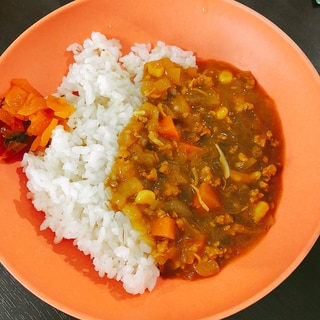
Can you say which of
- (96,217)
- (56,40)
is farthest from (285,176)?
(56,40)

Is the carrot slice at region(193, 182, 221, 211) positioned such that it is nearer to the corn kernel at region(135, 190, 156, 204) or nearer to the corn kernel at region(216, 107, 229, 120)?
the corn kernel at region(135, 190, 156, 204)

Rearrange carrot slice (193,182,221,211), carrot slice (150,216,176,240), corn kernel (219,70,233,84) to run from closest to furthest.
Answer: carrot slice (150,216,176,240) < carrot slice (193,182,221,211) < corn kernel (219,70,233,84)

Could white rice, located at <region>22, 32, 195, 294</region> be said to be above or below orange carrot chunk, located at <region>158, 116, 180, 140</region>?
below

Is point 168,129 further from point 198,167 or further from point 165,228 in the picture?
point 165,228

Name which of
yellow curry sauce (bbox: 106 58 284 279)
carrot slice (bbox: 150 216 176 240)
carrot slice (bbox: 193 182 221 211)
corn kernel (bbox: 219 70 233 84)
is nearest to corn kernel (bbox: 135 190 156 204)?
yellow curry sauce (bbox: 106 58 284 279)

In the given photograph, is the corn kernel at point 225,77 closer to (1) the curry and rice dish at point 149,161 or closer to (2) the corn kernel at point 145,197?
(1) the curry and rice dish at point 149,161

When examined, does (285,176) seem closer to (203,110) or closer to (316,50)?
(203,110)

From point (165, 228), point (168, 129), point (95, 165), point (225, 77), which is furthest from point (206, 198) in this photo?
point (225, 77)
